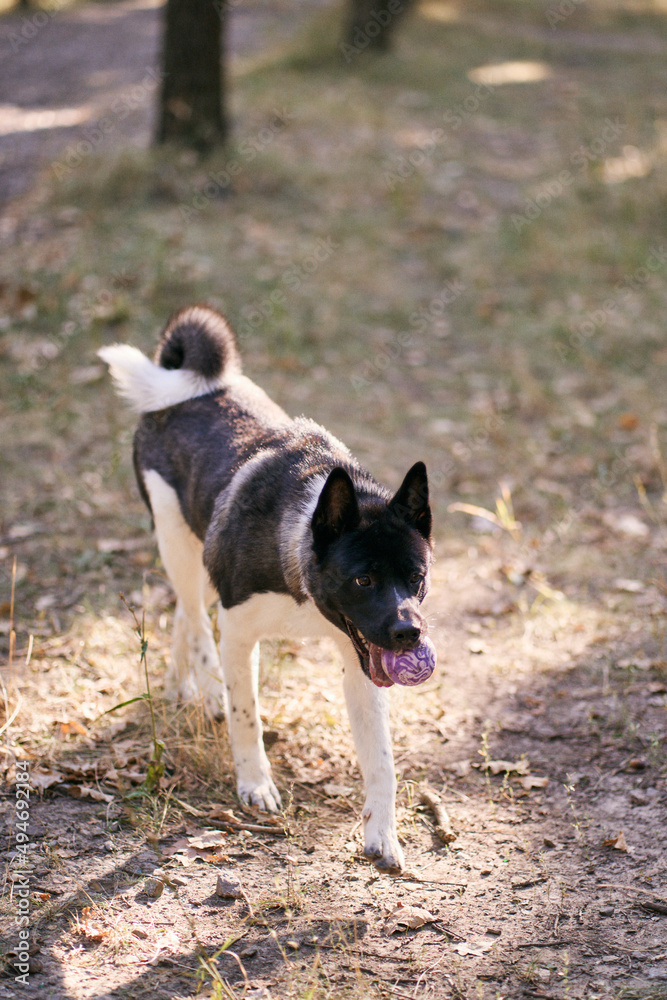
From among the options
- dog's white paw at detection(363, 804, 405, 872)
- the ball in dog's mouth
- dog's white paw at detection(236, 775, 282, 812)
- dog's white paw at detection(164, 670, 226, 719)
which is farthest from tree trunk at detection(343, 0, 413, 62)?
dog's white paw at detection(363, 804, 405, 872)

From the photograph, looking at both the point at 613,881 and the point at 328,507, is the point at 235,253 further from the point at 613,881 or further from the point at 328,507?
the point at 613,881

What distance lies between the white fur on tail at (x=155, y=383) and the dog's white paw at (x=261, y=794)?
5.51 feet

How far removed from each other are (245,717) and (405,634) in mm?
1018

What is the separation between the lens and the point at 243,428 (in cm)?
388

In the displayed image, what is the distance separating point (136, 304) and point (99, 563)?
10.3 ft

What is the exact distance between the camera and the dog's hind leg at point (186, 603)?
13.3 feet

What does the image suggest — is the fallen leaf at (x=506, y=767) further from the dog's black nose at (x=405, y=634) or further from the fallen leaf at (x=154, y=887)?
the fallen leaf at (x=154, y=887)

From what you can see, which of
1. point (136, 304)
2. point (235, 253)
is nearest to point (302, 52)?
point (235, 253)

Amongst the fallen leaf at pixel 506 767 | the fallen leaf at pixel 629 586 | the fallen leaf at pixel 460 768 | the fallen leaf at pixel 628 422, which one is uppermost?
the fallen leaf at pixel 506 767

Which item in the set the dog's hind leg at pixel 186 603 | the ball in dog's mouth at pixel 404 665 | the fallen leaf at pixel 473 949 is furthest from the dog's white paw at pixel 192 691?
the fallen leaf at pixel 473 949

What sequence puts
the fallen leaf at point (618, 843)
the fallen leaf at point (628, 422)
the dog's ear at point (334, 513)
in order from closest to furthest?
1. the dog's ear at point (334, 513)
2. the fallen leaf at point (618, 843)
3. the fallen leaf at point (628, 422)

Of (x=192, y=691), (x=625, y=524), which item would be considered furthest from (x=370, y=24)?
(x=192, y=691)

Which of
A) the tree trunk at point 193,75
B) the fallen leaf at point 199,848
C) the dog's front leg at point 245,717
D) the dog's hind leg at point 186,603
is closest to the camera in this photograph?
the fallen leaf at point 199,848

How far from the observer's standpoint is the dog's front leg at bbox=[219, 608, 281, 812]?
3.45 meters
